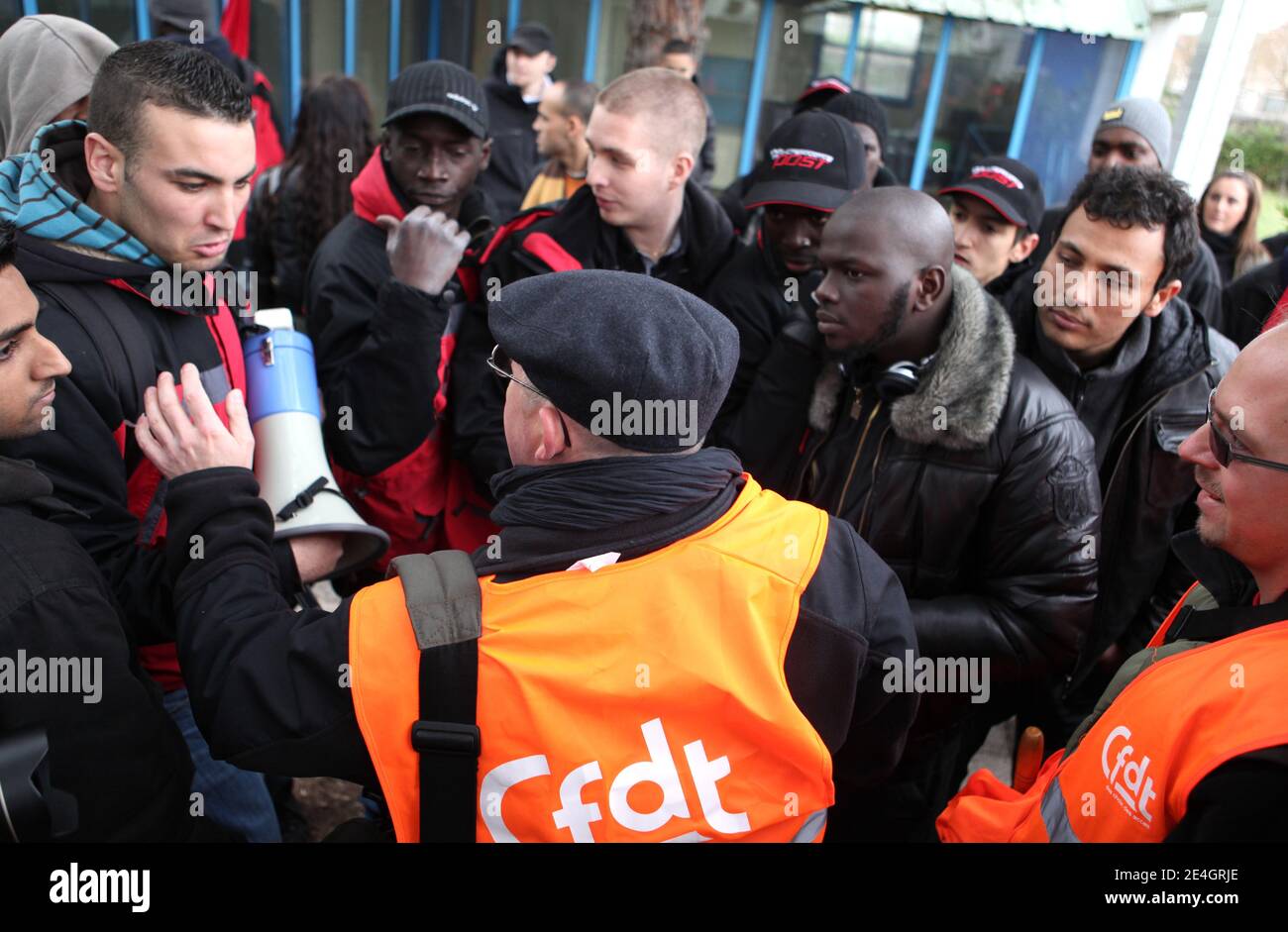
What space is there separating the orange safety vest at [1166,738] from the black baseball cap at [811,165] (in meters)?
1.98

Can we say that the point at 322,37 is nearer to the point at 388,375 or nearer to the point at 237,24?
the point at 237,24

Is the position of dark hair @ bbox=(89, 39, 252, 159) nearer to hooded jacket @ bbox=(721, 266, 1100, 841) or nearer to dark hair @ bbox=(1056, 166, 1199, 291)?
hooded jacket @ bbox=(721, 266, 1100, 841)

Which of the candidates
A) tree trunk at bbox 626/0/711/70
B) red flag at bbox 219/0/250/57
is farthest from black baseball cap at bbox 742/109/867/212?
red flag at bbox 219/0/250/57

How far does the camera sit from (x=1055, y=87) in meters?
8.90

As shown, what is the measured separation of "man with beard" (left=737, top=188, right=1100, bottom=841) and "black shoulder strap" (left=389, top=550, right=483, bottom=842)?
1.16 meters

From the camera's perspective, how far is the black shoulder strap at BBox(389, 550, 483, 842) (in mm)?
1291

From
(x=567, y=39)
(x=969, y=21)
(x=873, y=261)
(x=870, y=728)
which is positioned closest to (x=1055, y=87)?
(x=969, y=21)

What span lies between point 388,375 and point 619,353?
125cm

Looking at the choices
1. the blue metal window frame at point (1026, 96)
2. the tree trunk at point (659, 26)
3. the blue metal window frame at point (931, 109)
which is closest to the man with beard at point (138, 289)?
the tree trunk at point (659, 26)

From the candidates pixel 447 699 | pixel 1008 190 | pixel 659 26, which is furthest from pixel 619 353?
pixel 659 26

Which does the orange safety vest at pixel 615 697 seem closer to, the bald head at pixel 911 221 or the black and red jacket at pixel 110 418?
the black and red jacket at pixel 110 418

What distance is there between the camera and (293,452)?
1.98m

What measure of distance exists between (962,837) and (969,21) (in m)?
8.76

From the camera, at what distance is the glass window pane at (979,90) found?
8656mm
